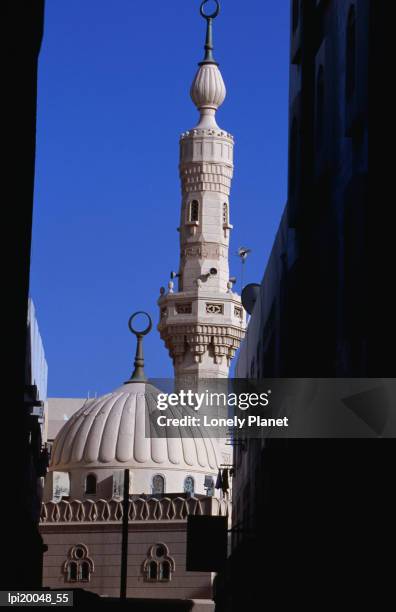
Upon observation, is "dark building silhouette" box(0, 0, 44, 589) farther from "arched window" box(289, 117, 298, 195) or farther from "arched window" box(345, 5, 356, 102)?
"arched window" box(289, 117, 298, 195)

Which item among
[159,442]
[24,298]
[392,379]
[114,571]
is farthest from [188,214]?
[392,379]

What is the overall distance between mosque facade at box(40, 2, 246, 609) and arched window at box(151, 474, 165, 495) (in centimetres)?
4

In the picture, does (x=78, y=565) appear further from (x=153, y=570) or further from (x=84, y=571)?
(x=153, y=570)

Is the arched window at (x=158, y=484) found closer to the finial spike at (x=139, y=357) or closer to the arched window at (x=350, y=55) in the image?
the finial spike at (x=139, y=357)

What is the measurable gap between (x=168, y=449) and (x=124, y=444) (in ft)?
6.07

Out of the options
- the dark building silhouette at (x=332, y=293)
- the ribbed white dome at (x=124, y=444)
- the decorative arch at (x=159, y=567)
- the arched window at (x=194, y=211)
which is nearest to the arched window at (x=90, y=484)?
the ribbed white dome at (x=124, y=444)

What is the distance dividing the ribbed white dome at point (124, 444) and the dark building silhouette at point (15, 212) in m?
46.1

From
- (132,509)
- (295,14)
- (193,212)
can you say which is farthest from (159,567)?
(295,14)

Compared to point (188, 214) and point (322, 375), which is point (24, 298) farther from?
point (188, 214)

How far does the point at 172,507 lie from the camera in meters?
64.6

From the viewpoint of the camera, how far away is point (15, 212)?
57.4 ft

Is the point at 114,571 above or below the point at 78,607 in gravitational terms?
above

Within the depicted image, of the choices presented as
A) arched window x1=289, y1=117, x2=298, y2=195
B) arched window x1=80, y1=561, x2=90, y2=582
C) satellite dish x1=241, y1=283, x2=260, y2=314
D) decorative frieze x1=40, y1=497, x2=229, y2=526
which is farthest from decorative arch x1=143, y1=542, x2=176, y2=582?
arched window x1=289, y1=117, x2=298, y2=195

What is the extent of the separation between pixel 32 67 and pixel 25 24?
1.84 metres
